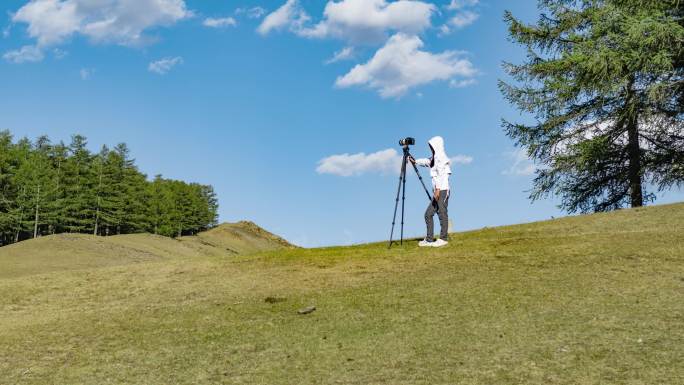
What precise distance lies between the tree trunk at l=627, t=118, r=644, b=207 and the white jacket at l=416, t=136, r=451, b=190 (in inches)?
628

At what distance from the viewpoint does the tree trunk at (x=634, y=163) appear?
28.8 meters

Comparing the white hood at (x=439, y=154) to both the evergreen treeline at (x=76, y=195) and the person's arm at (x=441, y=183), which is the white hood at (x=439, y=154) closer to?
the person's arm at (x=441, y=183)

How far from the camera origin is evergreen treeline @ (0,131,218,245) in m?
66.2

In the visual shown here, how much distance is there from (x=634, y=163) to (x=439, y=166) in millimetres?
16369

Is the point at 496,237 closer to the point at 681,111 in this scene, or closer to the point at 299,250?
the point at 299,250

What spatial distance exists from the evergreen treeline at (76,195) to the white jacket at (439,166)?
196ft

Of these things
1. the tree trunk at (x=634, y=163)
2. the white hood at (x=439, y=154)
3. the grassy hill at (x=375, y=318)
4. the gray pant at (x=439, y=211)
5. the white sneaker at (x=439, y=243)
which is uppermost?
the tree trunk at (x=634, y=163)

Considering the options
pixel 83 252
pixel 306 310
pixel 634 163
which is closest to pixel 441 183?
pixel 306 310

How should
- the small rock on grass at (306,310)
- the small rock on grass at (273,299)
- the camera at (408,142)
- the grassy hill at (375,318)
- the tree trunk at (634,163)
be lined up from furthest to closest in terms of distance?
the tree trunk at (634,163) → the camera at (408,142) → the small rock on grass at (273,299) → the small rock on grass at (306,310) → the grassy hill at (375,318)

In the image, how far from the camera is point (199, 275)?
16266 millimetres

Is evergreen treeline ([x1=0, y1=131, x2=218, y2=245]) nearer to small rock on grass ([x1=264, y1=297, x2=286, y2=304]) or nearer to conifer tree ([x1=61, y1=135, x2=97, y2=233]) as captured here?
conifer tree ([x1=61, y1=135, x2=97, y2=233])

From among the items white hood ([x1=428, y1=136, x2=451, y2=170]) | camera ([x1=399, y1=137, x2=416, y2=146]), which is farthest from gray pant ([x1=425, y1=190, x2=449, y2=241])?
camera ([x1=399, y1=137, x2=416, y2=146])

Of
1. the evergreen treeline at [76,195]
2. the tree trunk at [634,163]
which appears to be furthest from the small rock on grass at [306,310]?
the evergreen treeline at [76,195]

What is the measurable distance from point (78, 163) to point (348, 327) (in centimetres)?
7472
